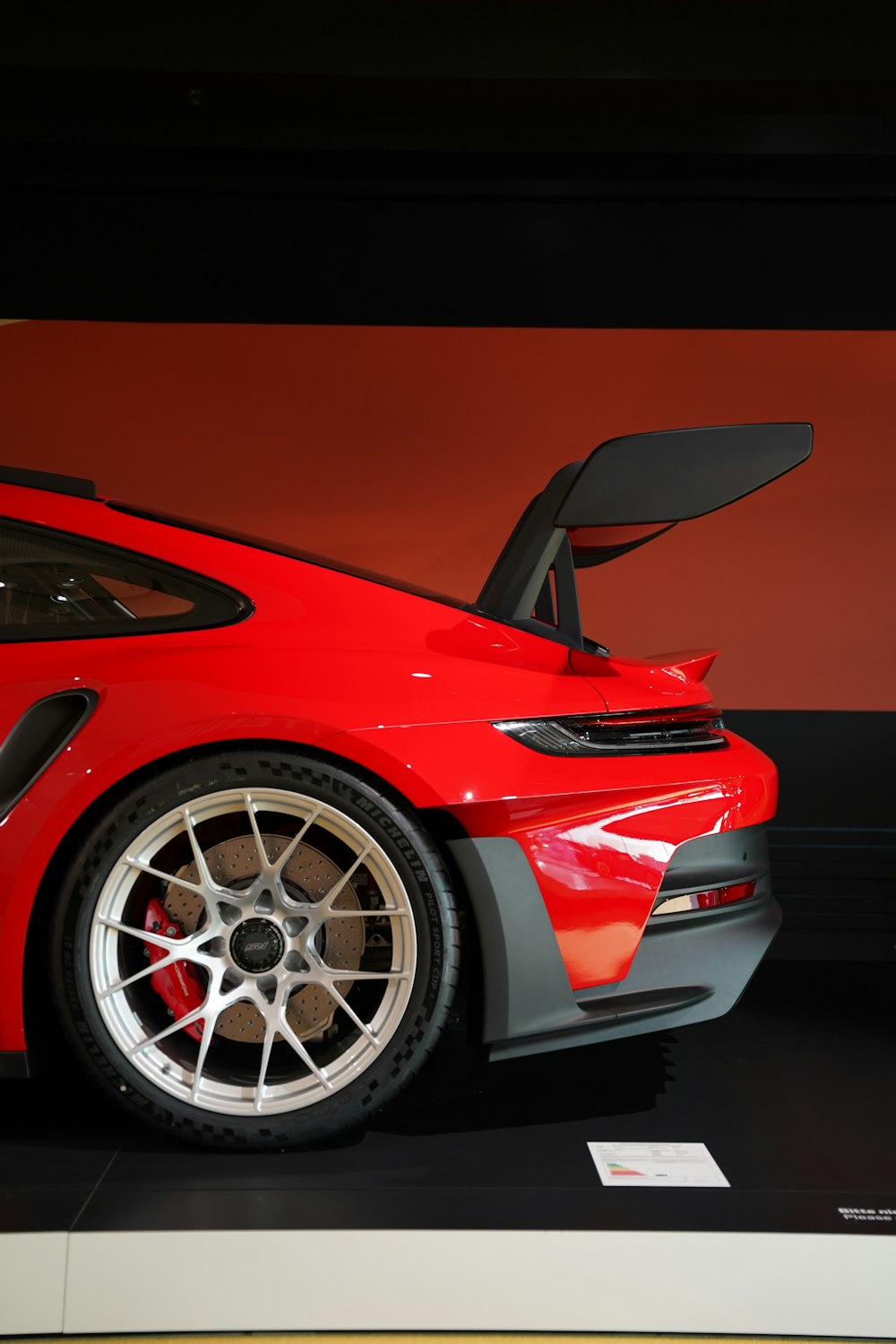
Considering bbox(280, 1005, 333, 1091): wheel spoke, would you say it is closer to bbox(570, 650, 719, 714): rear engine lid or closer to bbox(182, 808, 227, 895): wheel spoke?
bbox(182, 808, 227, 895): wheel spoke

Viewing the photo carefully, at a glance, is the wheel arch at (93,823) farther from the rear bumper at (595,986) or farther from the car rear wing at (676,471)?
the car rear wing at (676,471)

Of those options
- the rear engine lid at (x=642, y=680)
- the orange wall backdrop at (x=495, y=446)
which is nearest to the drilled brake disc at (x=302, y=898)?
the rear engine lid at (x=642, y=680)

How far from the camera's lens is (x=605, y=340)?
3.90 metres

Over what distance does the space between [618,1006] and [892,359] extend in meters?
3.03

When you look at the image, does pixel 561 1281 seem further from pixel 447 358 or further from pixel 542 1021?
pixel 447 358

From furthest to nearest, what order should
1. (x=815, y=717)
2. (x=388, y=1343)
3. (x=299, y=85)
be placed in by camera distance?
(x=815, y=717)
(x=299, y=85)
(x=388, y=1343)

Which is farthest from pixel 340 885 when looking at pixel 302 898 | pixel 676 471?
pixel 676 471

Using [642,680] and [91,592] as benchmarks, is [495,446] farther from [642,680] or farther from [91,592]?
[91,592]

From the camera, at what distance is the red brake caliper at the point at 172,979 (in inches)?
73.2

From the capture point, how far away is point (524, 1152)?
182 centimetres

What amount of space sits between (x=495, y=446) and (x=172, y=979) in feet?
8.57

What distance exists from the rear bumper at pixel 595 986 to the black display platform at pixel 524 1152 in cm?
22

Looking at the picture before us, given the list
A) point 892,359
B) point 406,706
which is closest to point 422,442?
point 892,359

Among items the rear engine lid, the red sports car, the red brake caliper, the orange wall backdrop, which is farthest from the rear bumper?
the orange wall backdrop
